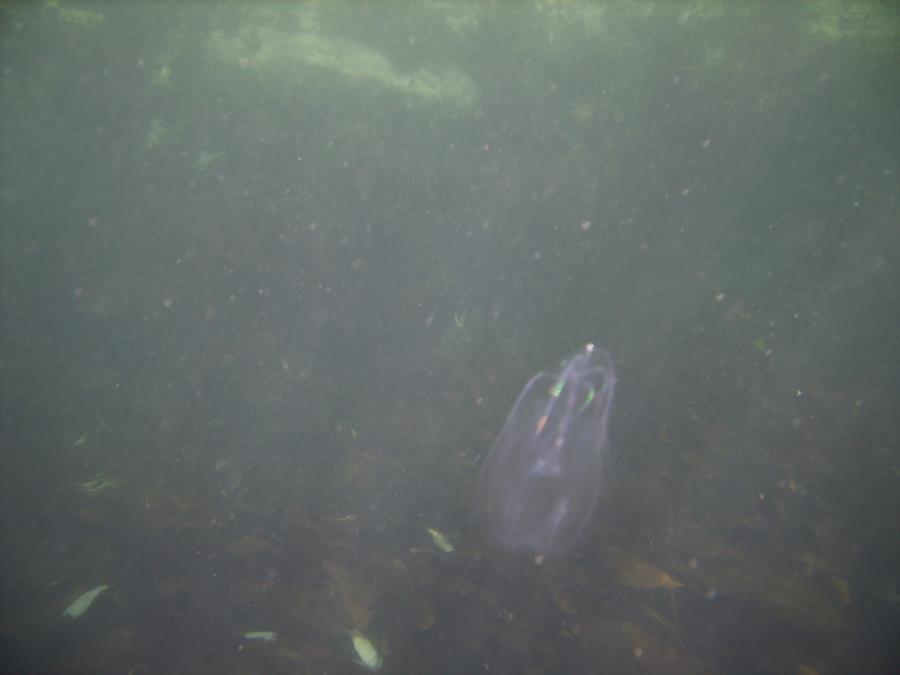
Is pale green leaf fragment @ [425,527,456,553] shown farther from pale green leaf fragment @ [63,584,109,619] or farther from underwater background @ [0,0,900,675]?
pale green leaf fragment @ [63,584,109,619]

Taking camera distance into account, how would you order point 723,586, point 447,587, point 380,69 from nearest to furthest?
point 447,587 < point 723,586 < point 380,69

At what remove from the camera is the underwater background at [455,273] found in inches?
234

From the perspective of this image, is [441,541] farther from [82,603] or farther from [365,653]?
[82,603]

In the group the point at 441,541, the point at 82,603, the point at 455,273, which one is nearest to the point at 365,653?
the point at 441,541

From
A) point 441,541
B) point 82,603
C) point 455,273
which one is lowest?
point 82,603

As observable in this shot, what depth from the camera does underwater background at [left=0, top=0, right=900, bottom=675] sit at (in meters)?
5.95

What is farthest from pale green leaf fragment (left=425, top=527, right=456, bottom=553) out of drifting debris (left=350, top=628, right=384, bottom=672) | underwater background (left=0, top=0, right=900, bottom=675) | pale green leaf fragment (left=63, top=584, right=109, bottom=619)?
pale green leaf fragment (left=63, top=584, right=109, bottom=619)

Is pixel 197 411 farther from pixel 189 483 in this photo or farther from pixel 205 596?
pixel 205 596

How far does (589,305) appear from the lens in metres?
9.59

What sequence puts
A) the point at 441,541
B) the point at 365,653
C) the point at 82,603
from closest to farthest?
1. the point at 365,653
2. the point at 82,603
3. the point at 441,541

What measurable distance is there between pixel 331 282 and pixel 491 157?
4.46 metres

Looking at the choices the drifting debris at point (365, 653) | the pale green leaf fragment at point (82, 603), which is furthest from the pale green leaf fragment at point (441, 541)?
the pale green leaf fragment at point (82, 603)

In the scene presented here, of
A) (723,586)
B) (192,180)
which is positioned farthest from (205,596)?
(192,180)

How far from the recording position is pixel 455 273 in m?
10.0
